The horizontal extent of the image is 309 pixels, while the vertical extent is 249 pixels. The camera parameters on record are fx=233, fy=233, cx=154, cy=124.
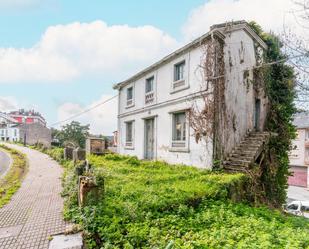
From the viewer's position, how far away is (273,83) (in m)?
13.9

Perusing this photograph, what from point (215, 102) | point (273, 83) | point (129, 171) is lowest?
point (129, 171)

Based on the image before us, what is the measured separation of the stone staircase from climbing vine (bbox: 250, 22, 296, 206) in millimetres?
996

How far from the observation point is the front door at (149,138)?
1515 cm

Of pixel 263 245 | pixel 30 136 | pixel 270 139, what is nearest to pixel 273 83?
pixel 270 139

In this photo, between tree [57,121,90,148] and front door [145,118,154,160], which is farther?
tree [57,121,90,148]

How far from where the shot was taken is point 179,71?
13.0 m

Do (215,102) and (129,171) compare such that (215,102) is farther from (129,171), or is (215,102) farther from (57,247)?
(57,247)

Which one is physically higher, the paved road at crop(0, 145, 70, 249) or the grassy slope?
the grassy slope

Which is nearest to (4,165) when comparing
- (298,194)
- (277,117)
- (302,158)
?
(277,117)

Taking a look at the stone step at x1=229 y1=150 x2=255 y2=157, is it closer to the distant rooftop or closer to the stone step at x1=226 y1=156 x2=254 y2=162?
the stone step at x1=226 y1=156 x2=254 y2=162

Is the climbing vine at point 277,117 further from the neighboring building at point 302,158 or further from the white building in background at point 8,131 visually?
the white building in background at point 8,131

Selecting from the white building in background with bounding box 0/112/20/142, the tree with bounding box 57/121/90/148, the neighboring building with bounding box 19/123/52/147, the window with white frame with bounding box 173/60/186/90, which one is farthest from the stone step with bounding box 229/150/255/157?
the white building in background with bounding box 0/112/20/142

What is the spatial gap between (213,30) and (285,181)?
9.03 meters

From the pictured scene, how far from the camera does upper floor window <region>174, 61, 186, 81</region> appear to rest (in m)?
→ 12.6
